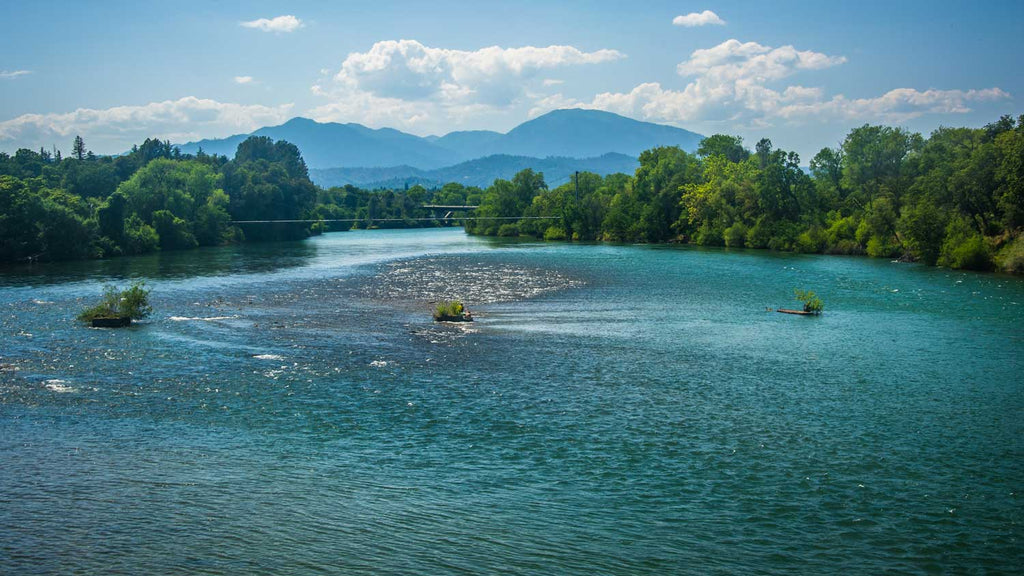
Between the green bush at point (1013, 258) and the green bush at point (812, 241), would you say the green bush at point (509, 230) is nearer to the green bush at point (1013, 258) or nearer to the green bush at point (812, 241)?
the green bush at point (812, 241)

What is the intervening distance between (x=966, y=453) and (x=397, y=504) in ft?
53.5

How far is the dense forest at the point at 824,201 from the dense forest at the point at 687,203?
0.20 m

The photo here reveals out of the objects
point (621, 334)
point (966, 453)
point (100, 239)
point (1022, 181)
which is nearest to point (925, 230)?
point (1022, 181)

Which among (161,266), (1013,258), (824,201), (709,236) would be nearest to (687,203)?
(709,236)

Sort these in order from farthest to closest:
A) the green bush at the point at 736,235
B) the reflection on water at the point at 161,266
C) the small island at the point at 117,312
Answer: the green bush at the point at 736,235 < the reflection on water at the point at 161,266 < the small island at the point at 117,312

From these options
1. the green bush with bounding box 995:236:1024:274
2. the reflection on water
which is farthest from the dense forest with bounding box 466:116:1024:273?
the reflection on water

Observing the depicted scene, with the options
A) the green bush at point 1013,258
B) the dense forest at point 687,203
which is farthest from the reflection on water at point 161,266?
the green bush at point 1013,258

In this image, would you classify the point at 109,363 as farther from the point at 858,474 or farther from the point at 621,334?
the point at 858,474

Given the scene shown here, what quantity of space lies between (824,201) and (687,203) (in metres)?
24.9

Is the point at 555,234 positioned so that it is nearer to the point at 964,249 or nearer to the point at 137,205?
the point at 137,205

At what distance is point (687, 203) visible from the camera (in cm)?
13100

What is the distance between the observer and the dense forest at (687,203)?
2972 inches

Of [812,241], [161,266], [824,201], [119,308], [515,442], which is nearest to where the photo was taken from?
[515,442]

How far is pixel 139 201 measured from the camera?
112438mm
